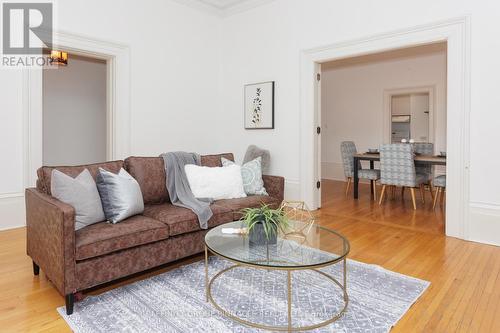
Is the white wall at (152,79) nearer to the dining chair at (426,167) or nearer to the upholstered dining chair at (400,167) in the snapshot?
the upholstered dining chair at (400,167)

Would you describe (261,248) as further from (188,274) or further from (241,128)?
(241,128)

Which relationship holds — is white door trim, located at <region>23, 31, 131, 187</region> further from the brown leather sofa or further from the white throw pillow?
the white throw pillow

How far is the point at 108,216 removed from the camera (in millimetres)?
2387

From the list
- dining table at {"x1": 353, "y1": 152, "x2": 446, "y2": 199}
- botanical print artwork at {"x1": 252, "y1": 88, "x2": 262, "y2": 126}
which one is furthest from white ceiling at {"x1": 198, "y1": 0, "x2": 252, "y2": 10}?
dining table at {"x1": 353, "y1": 152, "x2": 446, "y2": 199}

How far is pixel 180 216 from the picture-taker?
2541mm

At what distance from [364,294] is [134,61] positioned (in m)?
4.07

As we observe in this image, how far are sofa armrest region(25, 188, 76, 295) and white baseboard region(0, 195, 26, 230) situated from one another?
5.80ft

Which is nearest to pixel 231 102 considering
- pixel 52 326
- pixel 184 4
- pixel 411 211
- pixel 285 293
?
pixel 184 4

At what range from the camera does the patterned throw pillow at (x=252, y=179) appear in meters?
3.42

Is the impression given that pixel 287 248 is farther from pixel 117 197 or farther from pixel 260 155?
pixel 260 155

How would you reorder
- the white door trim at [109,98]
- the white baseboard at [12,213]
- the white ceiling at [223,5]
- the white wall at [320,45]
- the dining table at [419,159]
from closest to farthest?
the white wall at [320,45] < the white baseboard at [12,213] < the white door trim at [109,98] < the dining table at [419,159] < the white ceiling at [223,5]

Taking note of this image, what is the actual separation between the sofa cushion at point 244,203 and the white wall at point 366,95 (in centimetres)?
490

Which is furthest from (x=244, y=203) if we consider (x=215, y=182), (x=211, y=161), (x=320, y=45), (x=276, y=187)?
(x=320, y=45)

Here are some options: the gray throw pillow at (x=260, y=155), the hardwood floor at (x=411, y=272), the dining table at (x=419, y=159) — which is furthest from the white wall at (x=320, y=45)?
the dining table at (x=419, y=159)
